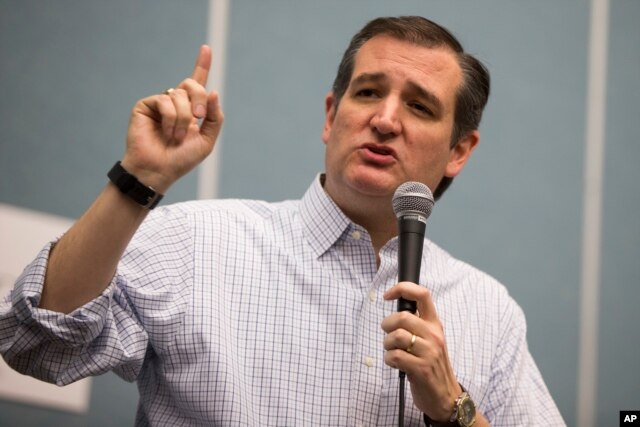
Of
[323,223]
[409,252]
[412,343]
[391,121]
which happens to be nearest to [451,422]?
[412,343]

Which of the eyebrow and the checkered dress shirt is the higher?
the eyebrow

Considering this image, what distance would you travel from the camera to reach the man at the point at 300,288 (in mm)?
1397

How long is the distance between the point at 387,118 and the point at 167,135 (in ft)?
2.01

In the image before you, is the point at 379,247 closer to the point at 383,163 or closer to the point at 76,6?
the point at 383,163

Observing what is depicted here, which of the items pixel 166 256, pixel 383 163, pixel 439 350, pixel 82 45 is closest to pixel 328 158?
pixel 383 163

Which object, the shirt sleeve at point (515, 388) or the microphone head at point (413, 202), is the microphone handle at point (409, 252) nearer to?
the microphone head at point (413, 202)

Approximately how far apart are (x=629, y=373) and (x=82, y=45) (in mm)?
2003

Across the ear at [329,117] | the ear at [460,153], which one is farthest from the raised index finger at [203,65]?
the ear at [460,153]

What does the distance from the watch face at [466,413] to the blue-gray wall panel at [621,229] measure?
1.42m

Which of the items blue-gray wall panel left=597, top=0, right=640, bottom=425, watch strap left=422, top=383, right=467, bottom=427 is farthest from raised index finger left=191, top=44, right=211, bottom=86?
blue-gray wall panel left=597, top=0, right=640, bottom=425

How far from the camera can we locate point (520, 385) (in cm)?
192

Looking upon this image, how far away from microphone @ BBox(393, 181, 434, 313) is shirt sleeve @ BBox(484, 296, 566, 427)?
0.56 meters

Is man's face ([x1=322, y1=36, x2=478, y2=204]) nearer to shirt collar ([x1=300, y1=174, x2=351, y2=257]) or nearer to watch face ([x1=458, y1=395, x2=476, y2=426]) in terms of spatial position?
shirt collar ([x1=300, y1=174, x2=351, y2=257])

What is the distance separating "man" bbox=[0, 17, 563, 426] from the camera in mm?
1397
